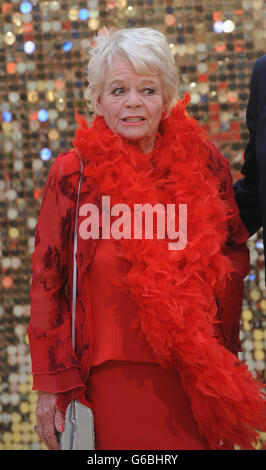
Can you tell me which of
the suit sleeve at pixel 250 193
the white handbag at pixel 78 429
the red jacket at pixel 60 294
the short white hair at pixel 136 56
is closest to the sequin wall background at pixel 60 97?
the suit sleeve at pixel 250 193

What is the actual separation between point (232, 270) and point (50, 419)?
1.96ft

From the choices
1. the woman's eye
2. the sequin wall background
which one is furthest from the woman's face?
the sequin wall background

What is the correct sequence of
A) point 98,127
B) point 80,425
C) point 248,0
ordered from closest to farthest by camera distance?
point 80,425
point 98,127
point 248,0

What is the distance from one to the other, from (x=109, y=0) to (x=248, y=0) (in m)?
0.56

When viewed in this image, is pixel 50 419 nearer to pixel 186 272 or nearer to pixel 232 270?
pixel 186 272

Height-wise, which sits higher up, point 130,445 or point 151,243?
point 151,243

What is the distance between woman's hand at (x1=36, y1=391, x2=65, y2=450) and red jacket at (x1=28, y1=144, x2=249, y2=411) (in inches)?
0.8

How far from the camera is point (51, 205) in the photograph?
1.40 meters

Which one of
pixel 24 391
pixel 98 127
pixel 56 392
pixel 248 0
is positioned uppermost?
pixel 248 0

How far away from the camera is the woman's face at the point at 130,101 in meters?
1.43

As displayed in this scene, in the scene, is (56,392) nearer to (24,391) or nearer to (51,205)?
(51,205)

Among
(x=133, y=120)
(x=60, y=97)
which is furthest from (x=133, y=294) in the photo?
(x=60, y=97)

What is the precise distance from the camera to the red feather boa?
1334mm

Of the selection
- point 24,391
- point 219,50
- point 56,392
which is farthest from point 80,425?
point 219,50
